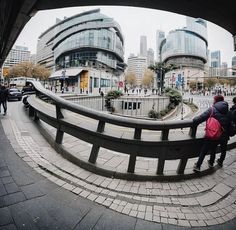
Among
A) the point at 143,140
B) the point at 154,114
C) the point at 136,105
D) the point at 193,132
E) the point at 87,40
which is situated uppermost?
the point at 87,40

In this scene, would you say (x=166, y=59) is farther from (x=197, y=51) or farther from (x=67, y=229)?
(x=67, y=229)

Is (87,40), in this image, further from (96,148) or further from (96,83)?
(96,148)

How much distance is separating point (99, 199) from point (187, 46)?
120 meters

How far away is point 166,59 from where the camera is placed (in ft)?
387

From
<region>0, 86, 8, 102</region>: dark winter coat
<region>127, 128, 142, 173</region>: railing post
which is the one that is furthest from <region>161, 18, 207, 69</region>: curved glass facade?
<region>127, 128, 142, 173</region>: railing post

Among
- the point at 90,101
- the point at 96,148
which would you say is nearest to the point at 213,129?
the point at 96,148

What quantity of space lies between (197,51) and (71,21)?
269ft

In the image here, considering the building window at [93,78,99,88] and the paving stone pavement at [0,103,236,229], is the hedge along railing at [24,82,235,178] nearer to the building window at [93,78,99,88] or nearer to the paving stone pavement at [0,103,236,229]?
the paving stone pavement at [0,103,236,229]

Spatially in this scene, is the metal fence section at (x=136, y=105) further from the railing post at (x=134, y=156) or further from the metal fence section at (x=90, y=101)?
the railing post at (x=134, y=156)

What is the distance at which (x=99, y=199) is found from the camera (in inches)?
115

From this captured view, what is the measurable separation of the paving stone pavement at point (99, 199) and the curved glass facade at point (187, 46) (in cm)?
11539

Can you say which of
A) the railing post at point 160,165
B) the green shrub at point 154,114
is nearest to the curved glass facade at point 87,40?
the green shrub at point 154,114

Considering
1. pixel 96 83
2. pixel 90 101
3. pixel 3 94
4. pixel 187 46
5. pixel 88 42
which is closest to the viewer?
pixel 3 94

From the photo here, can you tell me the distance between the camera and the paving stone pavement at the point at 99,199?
243cm
